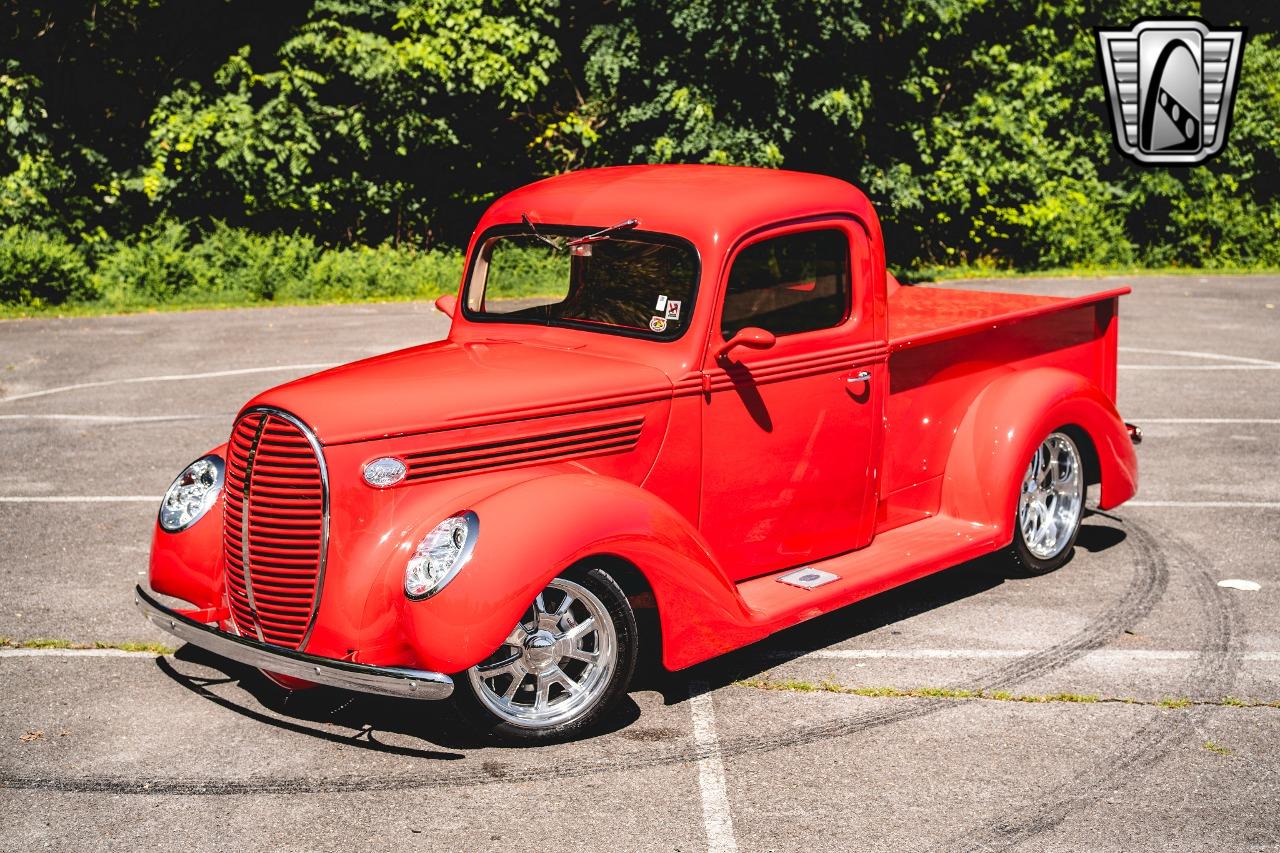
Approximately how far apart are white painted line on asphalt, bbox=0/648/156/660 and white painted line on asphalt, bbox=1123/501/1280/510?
593cm

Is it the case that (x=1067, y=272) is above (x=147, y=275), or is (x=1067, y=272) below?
below

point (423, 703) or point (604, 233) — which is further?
point (604, 233)

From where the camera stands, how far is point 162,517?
19.7 feet

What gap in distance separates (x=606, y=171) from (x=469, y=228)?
18498 millimetres

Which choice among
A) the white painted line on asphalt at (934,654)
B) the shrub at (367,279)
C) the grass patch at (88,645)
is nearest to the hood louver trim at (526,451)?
the white painted line on asphalt at (934,654)

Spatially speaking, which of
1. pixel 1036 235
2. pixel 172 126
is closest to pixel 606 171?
pixel 172 126

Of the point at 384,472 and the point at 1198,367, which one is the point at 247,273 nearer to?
the point at 1198,367

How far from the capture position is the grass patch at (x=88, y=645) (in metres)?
6.38

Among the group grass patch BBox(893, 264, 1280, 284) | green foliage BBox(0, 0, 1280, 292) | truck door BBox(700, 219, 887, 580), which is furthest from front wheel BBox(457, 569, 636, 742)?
grass patch BBox(893, 264, 1280, 284)

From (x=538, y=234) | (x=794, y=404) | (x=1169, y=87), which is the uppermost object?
(x=1169, y=87)

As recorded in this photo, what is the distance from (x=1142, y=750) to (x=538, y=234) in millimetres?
3514

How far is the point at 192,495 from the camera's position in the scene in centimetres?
600

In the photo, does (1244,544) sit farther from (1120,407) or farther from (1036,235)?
(1036,235)

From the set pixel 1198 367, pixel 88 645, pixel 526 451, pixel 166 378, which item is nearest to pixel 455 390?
pixel 526 451
